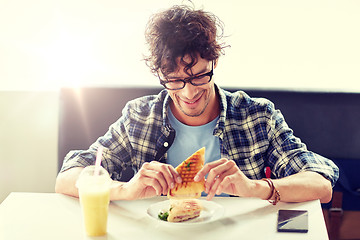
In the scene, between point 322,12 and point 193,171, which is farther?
point 322,12

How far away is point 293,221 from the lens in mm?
1338

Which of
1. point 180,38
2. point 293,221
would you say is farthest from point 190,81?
point 293,221

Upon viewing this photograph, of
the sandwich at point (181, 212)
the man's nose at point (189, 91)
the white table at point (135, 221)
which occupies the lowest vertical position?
the white table at point (135, 221)

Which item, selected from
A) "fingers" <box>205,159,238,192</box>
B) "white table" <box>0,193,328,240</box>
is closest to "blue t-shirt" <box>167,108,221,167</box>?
"white table" <box>0,193,328,240</box>

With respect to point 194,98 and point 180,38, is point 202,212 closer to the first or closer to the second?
point 194,98

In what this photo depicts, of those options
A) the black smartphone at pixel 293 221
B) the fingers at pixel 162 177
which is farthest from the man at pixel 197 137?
the black smartphone at pixel 293 221

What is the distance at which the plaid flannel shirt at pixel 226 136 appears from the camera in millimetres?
1854

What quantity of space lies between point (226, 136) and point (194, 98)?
26 centimetres

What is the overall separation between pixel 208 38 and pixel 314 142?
0.98 meters

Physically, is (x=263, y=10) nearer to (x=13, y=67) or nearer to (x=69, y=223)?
(x=13, y=67)

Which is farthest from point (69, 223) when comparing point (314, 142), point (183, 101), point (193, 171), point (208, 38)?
point (314, 142)

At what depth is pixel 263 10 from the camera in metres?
2.70

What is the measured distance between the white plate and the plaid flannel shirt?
16.9 inches

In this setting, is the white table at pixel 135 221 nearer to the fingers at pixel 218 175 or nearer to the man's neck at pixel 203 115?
the fingers at pixel 218 175
